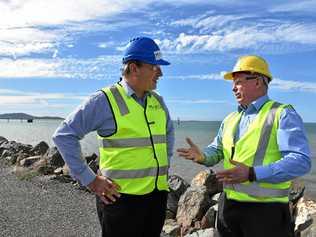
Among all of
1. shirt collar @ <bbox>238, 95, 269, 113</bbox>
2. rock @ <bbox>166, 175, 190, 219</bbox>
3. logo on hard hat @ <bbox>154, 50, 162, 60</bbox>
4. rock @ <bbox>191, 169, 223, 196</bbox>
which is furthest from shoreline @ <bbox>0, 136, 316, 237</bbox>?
logo on hard hat @ <bbox>154, 50, 162, 60</bbox>

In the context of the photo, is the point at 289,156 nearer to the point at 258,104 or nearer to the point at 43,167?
the point at 258,104

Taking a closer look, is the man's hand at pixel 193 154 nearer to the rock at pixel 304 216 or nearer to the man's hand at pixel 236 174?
the man's hand at pixel 236 174

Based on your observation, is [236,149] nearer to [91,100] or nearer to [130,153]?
[130,153]

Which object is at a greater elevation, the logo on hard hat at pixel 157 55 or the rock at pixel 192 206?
the logo on hard hat at pixel 157 55

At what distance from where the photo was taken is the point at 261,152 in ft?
14.1

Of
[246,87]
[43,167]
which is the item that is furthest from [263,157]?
[43,167]

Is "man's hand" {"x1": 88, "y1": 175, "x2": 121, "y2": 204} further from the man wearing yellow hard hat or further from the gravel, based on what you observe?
the gravel

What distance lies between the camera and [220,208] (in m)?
4.71

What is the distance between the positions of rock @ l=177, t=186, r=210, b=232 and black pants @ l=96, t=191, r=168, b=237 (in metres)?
5.32

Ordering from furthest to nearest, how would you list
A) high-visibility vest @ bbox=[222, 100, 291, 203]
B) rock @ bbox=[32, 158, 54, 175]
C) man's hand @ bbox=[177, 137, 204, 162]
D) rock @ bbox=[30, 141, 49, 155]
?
1. rock @ bbox=[30, 141, 49, 155]
2. rock @ bbox=[32, 158, 54, 175]
3. man's hand @ bbox=[177, 137, 204, 162]
4. high-visibility vest @ bbox=[222, 100, 291, 203]

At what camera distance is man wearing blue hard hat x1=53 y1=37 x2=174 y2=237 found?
442cm

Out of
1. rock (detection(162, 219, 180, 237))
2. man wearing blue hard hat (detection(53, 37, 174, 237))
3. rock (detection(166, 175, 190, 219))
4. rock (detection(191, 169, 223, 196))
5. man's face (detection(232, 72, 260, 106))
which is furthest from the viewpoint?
rock (detection(191, 169, 223, 196))

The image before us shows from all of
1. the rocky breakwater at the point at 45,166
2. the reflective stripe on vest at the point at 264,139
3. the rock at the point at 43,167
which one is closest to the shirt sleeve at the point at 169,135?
the reflective stripe on vest at the point at 264,139

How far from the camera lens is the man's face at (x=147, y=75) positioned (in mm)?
4574
